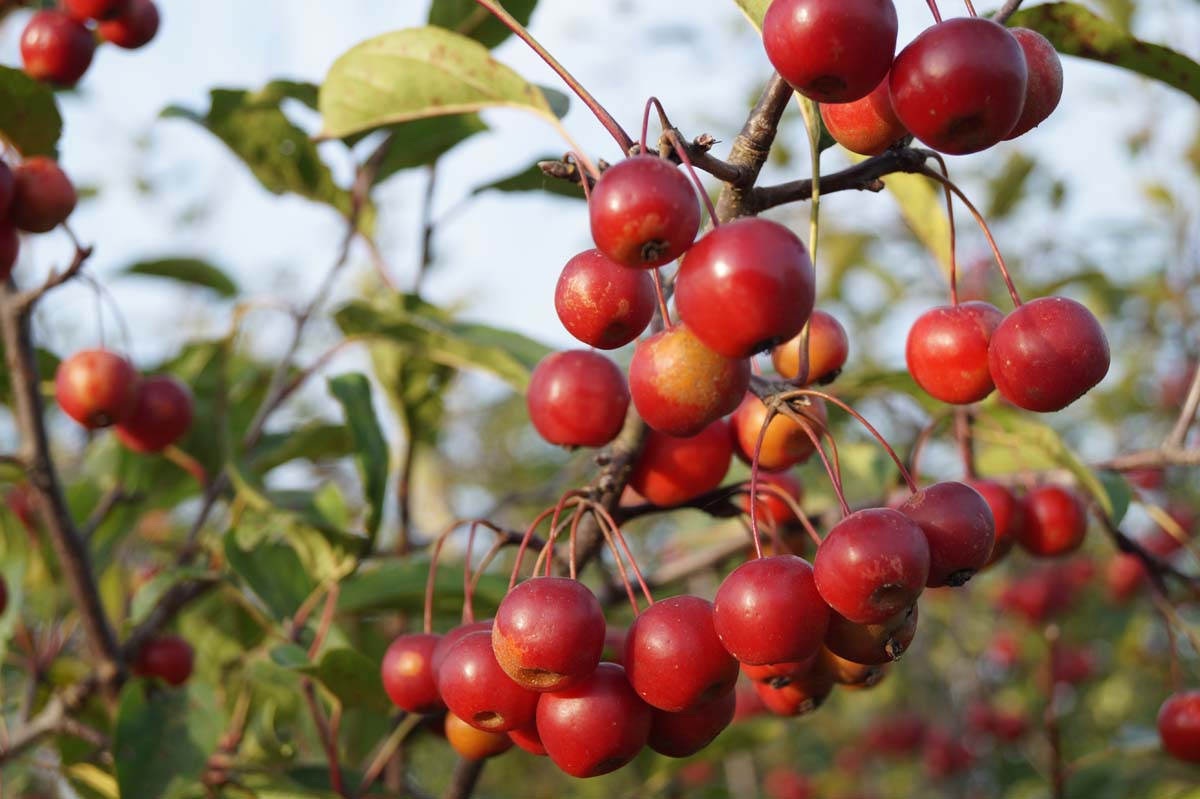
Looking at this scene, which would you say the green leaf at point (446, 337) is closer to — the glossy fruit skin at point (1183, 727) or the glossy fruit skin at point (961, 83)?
the glossy fruit skin at point (961, 83)

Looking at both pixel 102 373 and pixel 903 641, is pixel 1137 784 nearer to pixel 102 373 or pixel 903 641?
pixel 903 641

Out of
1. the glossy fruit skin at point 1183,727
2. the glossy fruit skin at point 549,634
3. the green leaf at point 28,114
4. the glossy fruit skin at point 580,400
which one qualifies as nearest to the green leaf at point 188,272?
the green leaf at point 28,114

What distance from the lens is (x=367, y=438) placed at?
6.04 feet

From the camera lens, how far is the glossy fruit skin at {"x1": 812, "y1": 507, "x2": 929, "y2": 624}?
3.03ft

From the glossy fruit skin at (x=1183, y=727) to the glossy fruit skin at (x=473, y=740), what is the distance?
4.40 ft

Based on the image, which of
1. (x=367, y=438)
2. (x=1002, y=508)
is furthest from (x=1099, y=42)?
(x=367, y=438)

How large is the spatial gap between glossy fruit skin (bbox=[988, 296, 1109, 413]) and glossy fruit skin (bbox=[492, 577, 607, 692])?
51 centimetres

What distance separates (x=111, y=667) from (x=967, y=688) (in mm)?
4769

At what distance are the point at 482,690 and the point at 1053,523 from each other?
1.17m

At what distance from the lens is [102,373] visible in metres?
1.99

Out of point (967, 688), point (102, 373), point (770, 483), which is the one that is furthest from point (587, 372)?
point (967, 688)

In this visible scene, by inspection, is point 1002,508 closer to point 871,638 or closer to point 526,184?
point 871,638

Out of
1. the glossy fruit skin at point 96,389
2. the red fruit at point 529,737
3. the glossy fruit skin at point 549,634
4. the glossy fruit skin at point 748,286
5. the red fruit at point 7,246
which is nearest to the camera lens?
the glossy fruit skin at point 748,286

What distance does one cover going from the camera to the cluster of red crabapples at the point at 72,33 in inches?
78.1
